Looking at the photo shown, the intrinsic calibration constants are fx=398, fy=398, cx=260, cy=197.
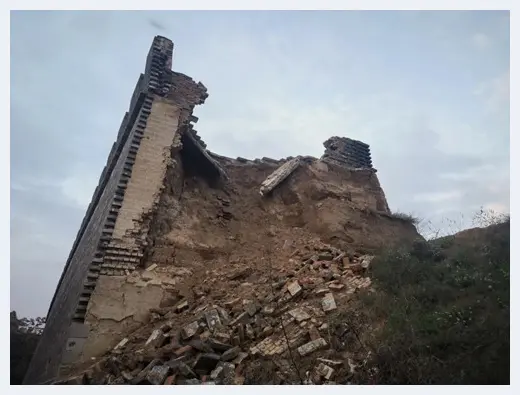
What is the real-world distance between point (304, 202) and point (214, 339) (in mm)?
6153

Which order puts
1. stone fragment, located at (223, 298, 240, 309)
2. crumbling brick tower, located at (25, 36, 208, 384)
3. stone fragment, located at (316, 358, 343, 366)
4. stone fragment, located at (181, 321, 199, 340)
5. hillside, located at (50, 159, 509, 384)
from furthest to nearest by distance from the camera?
crumbling brick tower, located at (25, 36, 208, 384) → stone fragment, located at (223, 298, 240, 309) → stone fragment, located at (181, 321, 199, 340) → stone fragment, located at (316, 358, 343, 366) → hillside, located at (50, 159, 509, 384)

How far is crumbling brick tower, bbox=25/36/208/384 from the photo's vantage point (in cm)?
728

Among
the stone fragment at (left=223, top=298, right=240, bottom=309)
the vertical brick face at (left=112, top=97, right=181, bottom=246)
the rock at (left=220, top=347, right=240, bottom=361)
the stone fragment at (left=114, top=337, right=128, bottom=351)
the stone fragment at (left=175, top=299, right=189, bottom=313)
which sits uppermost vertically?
the vertical brick face at (left=112, top=97, right=181, bottom=246)

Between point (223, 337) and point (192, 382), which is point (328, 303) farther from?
point (192, 382)

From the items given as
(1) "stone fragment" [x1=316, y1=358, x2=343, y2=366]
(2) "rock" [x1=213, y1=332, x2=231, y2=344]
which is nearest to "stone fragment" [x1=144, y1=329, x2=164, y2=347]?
(2) "rock" [x1=213, y1=332, x2=231, y2=344]

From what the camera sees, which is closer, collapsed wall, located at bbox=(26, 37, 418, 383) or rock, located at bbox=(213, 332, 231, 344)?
rock, located at bbox=(213, 332, 231, 344)

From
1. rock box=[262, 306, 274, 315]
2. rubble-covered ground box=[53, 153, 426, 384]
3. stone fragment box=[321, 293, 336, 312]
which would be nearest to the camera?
rubble-covered ground box=[53, 153, 426, 384]

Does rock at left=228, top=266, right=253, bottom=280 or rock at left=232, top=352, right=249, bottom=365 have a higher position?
rock at left=228, top=266, right=253, bottom=280

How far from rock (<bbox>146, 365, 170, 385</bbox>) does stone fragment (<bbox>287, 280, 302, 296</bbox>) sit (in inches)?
88.9

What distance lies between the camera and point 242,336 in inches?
225

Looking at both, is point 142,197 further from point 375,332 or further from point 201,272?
point 375,332

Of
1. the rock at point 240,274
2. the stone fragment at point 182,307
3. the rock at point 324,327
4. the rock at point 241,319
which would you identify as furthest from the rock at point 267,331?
the rock at point 240,274

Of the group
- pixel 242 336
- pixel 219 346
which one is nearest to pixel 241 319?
pixel 242 336

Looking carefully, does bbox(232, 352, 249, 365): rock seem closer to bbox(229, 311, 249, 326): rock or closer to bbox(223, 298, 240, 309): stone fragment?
bbox(229, 311, 249, 326): rock
